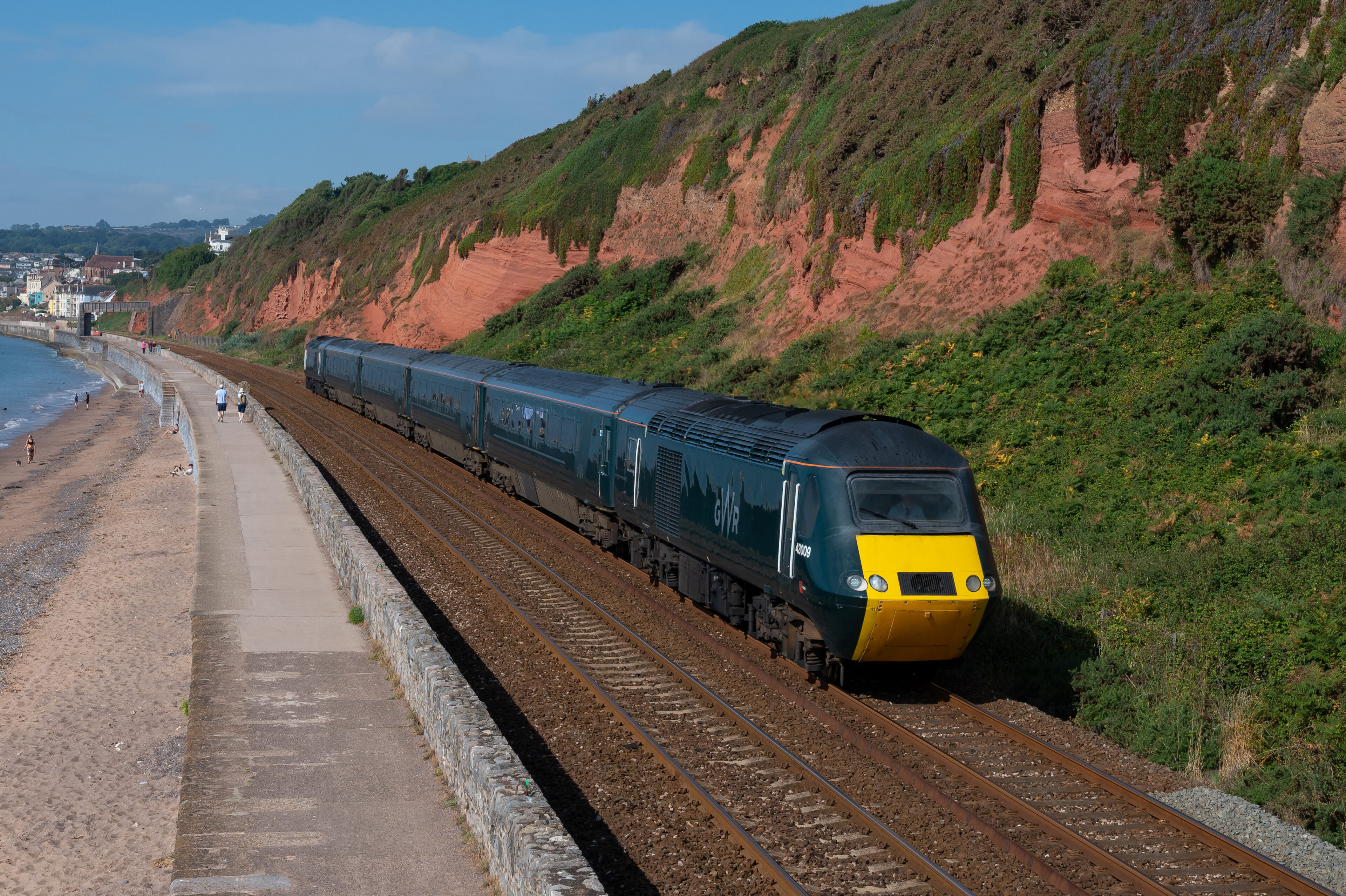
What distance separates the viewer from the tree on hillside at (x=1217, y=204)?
2045cm

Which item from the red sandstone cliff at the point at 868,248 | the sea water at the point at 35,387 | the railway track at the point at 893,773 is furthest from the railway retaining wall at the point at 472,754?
the sea water at the point at 35,387

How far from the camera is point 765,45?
5662 centimetres

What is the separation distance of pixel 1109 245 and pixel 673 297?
80.8 ft

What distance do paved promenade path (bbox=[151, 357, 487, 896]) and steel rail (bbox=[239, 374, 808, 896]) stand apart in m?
2.03

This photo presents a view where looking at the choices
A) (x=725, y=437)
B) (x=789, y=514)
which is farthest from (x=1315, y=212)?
(x=789, y=514)

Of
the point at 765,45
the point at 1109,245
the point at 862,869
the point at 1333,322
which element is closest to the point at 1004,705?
the point at 862,869

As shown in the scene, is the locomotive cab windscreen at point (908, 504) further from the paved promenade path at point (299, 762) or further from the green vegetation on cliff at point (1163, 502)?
the paved promenade path at point (299, 762)

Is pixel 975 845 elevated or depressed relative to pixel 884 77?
depressed

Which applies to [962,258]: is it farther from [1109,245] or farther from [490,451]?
[490,451]

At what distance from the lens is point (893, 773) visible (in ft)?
32.4

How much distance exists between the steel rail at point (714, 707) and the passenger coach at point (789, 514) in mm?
1208

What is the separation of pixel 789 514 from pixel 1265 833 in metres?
5.42

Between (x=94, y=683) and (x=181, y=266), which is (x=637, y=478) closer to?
(x=94, y=683)

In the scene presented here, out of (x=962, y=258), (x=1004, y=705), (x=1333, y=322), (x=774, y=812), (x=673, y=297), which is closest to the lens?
(x=774, y=812)
